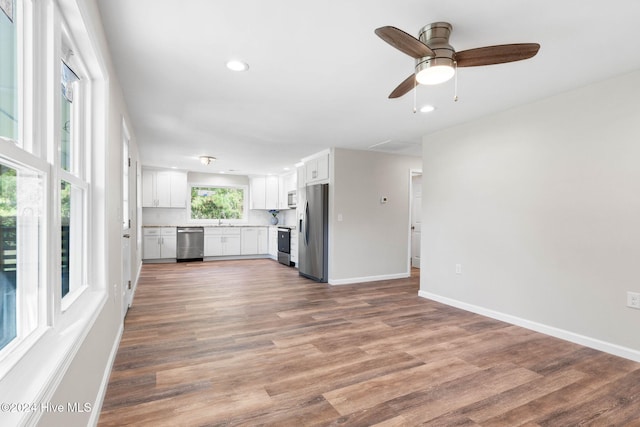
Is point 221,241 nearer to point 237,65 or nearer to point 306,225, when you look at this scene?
point 306,225

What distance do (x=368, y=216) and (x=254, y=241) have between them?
3.99 metres

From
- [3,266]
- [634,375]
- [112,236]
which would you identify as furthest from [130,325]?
[634,375]

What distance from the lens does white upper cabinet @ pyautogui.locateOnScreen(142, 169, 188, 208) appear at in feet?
25.0

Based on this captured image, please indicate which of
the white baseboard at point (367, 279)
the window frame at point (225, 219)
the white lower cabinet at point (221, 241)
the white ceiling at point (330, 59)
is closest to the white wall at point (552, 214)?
the white ceiling at point (330, 59)

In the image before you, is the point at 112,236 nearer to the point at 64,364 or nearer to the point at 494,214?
the point at 64,364

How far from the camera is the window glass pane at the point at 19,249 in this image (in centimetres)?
97

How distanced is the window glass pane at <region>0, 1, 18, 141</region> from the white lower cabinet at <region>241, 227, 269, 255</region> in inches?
291

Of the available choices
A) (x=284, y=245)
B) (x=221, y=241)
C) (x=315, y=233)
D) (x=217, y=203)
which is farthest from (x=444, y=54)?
(x=217, y=203)

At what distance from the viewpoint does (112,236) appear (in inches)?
93.1

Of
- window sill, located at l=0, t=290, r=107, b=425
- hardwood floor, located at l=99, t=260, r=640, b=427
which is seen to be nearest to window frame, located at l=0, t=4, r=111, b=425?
window sill, located at l=0, t=290, r=107, b=425

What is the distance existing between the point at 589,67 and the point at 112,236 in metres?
3.90

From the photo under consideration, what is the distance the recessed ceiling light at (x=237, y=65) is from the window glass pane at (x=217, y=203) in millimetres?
6639

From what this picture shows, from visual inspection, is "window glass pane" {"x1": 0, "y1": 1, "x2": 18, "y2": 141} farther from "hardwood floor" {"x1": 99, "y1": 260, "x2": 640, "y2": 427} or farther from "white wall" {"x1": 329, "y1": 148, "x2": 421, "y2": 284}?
"white wall" {"x1": 329, "y1": 148, "x2": 421, "y2": 284}

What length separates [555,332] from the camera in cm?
304
